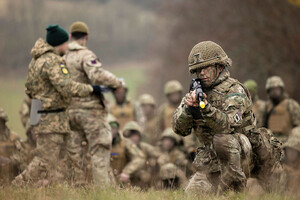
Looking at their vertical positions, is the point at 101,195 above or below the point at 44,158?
below

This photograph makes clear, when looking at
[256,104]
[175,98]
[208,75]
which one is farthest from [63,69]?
[175,98]

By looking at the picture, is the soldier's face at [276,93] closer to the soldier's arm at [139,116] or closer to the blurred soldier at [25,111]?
the soldier's arm at [139,116]

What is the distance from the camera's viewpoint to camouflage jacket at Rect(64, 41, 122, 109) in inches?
324

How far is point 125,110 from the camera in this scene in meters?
13.8

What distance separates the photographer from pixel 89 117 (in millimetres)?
8281

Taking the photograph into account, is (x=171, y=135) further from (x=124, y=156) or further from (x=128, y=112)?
(x=128, y=112)

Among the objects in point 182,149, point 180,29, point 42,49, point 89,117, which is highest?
point 180,29

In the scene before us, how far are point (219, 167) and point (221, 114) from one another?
33.1 inches

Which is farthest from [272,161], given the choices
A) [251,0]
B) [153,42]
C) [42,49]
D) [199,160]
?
[153,42]

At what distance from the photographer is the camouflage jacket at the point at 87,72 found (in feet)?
27.0

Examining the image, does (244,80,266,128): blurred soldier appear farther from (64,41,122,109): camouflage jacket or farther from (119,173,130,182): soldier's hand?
(64,41,122,109): camouflage jacket

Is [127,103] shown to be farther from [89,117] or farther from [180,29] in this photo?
[180,29]

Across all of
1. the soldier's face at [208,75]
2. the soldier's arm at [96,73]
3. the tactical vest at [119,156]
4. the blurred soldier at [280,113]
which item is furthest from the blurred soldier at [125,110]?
the soldier's face at [208,75]

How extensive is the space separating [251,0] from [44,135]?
18.8 metres
